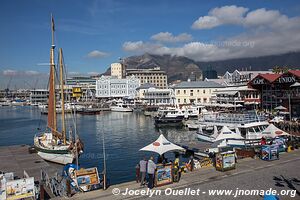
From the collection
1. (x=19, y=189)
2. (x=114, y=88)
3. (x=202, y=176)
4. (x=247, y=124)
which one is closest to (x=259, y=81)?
(x=247, y=124)

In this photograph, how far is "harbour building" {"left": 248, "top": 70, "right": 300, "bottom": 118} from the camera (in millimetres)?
52478

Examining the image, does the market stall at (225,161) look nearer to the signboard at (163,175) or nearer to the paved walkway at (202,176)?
the paved walkway at (202,176)

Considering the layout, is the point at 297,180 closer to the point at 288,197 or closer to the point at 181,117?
the point at 288,197

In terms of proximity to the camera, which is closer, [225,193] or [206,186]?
[225,193]

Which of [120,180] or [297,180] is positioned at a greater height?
[297,180]

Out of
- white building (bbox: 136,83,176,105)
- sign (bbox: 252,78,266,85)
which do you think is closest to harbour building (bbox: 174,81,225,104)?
white building (bbox: 136,83,176,105)

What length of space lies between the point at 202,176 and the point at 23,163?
19.8 meters

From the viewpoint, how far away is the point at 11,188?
1366 cm

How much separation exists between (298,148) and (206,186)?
573 inches

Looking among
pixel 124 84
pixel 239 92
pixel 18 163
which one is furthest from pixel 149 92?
pixel 18 163

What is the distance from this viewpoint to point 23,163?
1102 inches

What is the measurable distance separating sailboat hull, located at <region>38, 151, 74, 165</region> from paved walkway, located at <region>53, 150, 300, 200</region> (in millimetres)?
15125

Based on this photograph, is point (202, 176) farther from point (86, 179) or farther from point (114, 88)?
point (114, 88)

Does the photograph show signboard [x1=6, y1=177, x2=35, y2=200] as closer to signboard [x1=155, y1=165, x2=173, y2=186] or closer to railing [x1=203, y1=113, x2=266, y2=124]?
signboard [x1=155, y1=165, x2=173, y2=186]
